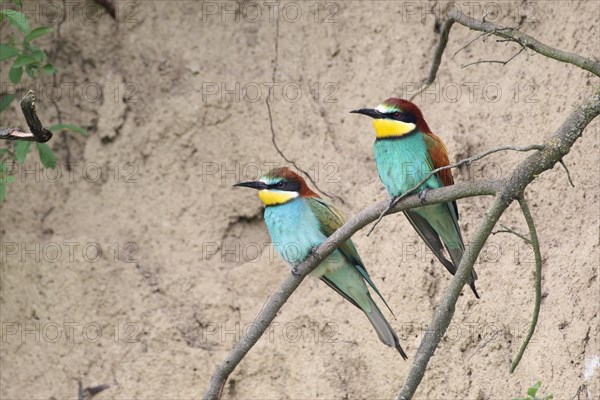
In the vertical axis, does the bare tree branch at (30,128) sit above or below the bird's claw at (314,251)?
above

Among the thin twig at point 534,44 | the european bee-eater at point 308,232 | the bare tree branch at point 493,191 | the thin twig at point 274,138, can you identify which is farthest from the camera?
the thin twig at point 274,138

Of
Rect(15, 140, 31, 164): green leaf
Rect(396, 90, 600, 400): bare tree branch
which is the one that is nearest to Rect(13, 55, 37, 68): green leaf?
Rect(15, 140, 31, 164): green leaf

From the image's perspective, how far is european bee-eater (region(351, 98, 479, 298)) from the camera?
9.71 feet

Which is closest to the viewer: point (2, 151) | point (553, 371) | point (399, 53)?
point (553, 371)

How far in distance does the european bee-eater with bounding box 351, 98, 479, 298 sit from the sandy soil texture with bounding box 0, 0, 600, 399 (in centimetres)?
34

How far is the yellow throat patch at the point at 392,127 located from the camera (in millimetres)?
2994

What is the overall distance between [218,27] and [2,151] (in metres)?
1.09

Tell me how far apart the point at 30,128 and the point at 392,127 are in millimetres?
1097

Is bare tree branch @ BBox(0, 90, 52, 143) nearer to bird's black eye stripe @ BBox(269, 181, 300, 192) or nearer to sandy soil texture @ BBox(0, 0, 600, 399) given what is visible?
bird's black eye stripe @ BBox(269, 181, 300, 192)

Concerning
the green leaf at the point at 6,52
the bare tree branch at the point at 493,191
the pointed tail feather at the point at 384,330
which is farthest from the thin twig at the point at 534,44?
the green leaf at the point at 6,52

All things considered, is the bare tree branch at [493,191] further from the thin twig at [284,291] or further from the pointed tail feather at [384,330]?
the pointed tail feather at [384,330]

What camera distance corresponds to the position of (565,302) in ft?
9.71

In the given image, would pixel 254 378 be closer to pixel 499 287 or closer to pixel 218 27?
pixel 499 287

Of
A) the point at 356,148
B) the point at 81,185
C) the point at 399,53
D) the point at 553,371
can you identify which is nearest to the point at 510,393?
the point at 553,371
